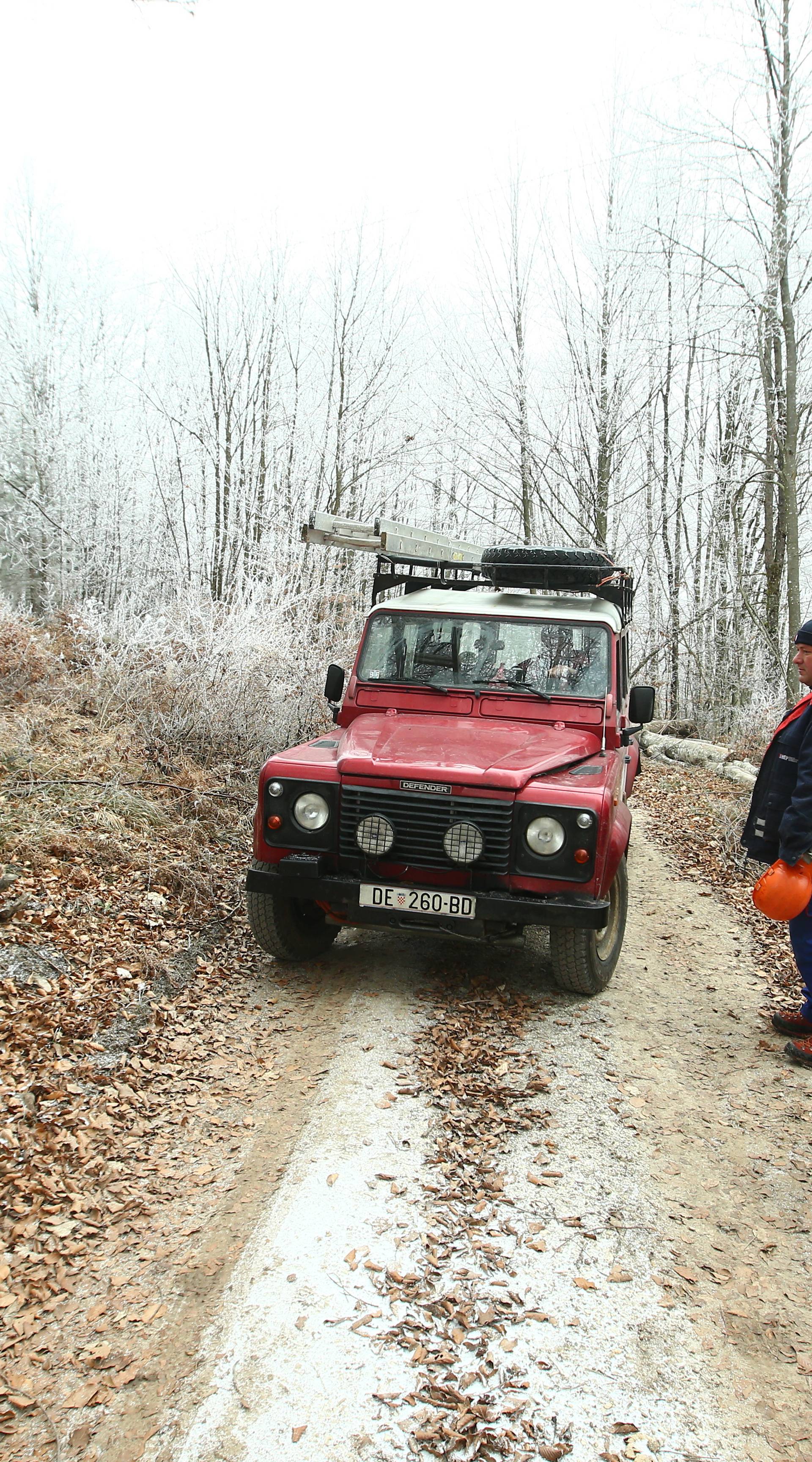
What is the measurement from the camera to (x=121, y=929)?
481cm

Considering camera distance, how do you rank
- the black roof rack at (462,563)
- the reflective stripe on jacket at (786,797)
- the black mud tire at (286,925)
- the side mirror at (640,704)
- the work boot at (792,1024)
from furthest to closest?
the black roof rack at (462,563) < the side mirror at (640,704) < the black mud tire at (286,925) < the work boot at (792,1024) < the reflective stripe on jacket at (786,797)

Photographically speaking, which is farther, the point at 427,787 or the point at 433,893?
the point at 427,787

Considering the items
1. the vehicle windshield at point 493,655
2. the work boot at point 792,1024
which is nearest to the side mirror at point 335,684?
the vehicle windshield at point 493,655

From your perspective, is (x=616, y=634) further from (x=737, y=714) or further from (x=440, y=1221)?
(x=737, y=714)

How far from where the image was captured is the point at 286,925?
4.81 meters

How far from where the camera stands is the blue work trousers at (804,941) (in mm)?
4203

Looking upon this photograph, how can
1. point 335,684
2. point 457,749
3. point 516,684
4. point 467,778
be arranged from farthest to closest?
1. point 335,684
2. point 516,684
3. point 457,749
4. point 467,778

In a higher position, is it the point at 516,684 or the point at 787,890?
the point at 516,684

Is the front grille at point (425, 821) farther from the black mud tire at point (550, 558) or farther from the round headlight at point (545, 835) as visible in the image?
the black mud tire at point (550, 558)

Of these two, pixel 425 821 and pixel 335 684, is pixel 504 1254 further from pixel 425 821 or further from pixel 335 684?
pixel 335 684

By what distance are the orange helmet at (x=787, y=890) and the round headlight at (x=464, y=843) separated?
1.28 meters

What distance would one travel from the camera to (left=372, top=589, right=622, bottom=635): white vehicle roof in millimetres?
5484

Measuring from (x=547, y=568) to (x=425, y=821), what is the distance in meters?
2.47

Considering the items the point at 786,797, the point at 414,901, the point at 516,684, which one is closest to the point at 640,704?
the point at 516,684
